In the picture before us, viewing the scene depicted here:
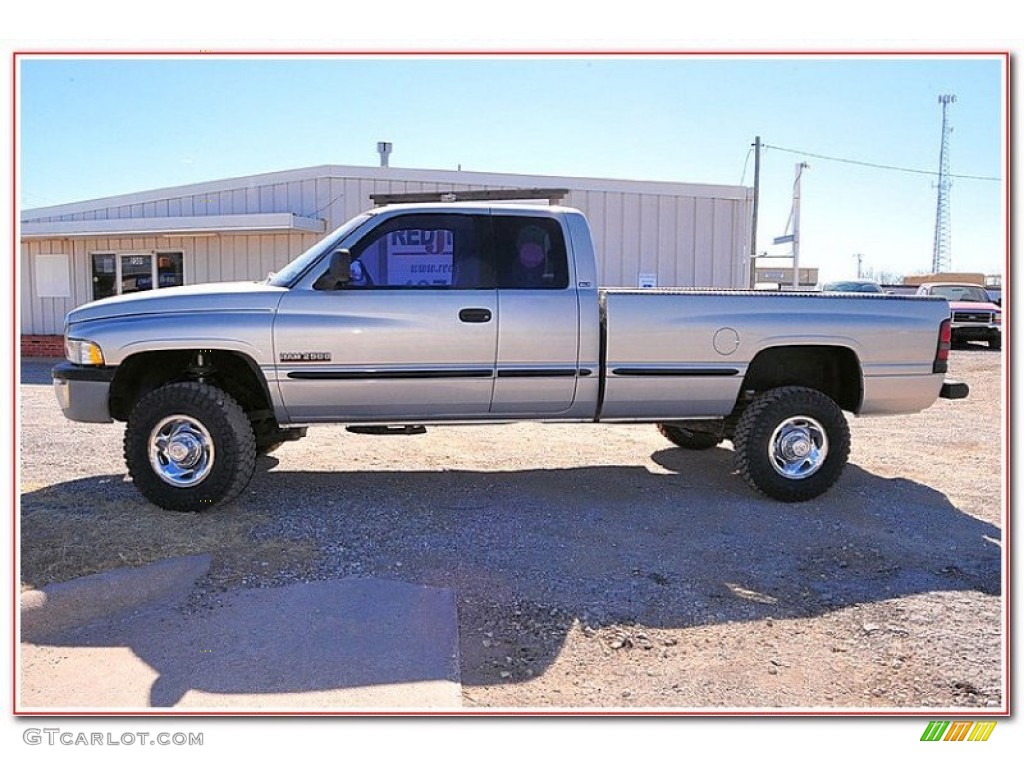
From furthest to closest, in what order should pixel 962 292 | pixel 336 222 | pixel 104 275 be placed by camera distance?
pixel 962 292 < pixel 104 275 < pixel 336 222

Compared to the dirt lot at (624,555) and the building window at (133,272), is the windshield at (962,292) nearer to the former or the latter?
the dirt lot at (624,555)

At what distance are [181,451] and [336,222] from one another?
10121mm

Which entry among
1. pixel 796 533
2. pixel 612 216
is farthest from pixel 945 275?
pixel 796 533

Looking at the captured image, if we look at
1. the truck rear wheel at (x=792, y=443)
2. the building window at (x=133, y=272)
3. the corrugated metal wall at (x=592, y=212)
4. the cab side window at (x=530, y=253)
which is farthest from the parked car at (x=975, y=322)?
the cab side window at (x=530, y=253)

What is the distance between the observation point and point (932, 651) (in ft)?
12.5

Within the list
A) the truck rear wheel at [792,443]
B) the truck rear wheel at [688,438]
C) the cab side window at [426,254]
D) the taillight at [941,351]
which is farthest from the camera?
the truck rear wheel at [688,438]

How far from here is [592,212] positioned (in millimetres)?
14812

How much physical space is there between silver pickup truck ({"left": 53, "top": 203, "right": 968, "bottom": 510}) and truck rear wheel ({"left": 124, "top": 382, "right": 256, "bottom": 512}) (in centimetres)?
1

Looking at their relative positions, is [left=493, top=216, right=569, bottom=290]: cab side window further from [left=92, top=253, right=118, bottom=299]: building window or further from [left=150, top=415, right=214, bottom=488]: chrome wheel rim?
[left=92, top=253, right=118, bottom=299]: building window

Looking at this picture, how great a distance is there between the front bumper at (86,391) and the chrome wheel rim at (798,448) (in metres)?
4.47

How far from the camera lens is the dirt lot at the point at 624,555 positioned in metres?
3.60
